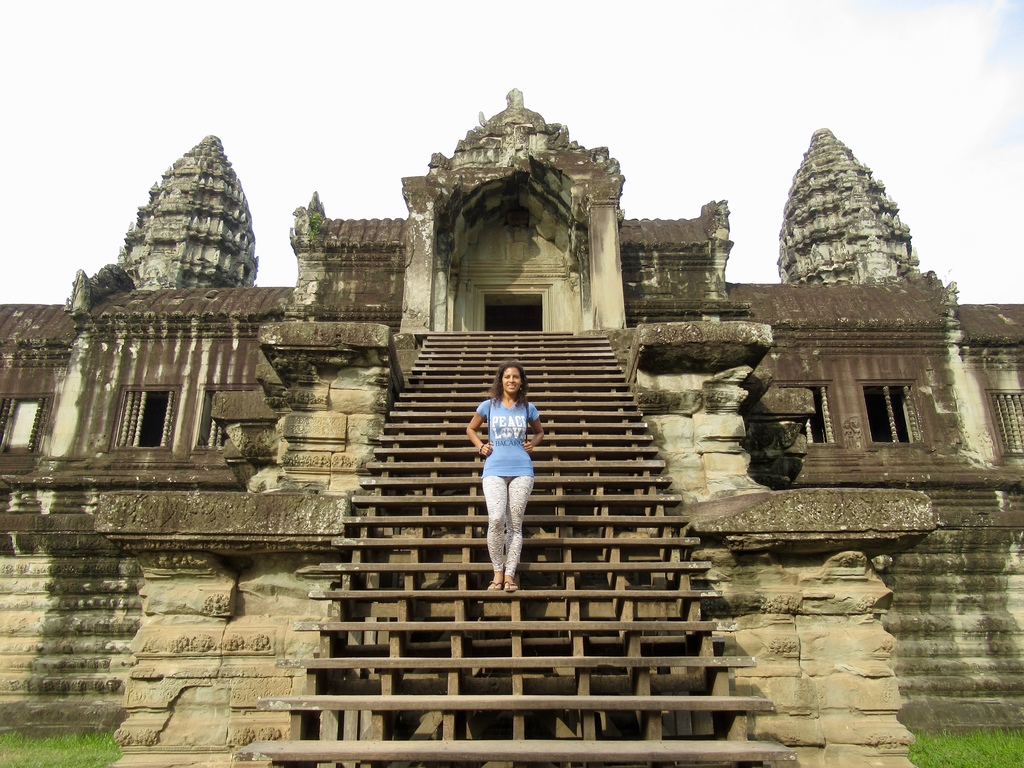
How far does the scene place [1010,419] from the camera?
40.5 feet

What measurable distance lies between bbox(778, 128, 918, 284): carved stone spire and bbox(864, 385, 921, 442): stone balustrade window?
41.5ft

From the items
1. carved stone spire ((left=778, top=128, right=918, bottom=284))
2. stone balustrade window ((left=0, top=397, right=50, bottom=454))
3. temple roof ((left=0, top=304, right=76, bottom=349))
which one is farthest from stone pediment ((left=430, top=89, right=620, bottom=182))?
carved stone spire ((left=778, top=128, right=918, bottom=284))

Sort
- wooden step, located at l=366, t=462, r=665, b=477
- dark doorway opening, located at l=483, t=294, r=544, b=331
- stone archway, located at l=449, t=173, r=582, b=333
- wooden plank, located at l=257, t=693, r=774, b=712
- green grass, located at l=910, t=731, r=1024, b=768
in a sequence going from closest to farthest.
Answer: wooden plank, located at l=257, t=693, r=774, b=712
wooden step, located at l=366, t=462, r=665, b=477
green grass, located at l=910, t=731, r=1024, b=768
stone archway, located at l=449, t=173, r=582, b=333
dark doorway opening, located at l=483, t=294, r=544, b=331

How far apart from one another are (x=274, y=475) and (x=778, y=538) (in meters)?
4.07

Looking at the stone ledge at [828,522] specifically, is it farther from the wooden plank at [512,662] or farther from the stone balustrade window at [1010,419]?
the stone balustrade window at [1010,419]

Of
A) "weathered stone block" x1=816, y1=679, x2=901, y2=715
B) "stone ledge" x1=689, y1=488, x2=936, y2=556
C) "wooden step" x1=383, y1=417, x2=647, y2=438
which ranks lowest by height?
"weathered stone block" x1=816, y1=679, x2=901, y2=715

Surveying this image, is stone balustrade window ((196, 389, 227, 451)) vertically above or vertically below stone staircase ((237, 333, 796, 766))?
above

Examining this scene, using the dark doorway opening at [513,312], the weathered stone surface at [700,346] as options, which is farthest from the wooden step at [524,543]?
the dark doorway opening at [513,312]

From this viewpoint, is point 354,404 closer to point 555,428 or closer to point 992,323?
point 555,428

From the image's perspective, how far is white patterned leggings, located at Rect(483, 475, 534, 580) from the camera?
4180mm

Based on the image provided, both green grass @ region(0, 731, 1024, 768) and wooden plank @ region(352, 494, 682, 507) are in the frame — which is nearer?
wooden plank @ region(352, 494, 682, 507)

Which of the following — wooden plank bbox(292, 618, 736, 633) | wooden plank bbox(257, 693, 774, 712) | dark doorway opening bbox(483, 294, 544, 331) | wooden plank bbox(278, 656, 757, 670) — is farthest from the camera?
dark doorway opening bbox(483, 294, 544, 331)

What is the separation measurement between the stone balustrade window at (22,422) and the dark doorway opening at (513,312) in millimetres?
8307

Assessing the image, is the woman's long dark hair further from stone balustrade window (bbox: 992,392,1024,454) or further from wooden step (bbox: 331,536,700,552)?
stone balustrade window (bbox: 992,392,1024,454)
